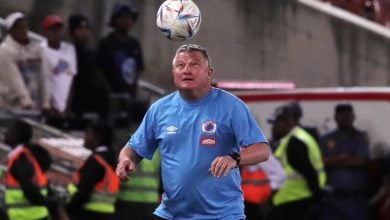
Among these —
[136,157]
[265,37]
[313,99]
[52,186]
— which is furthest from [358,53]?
[136,157]

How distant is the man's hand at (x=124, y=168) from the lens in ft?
33.4

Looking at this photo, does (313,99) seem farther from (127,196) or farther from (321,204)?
(127,196)

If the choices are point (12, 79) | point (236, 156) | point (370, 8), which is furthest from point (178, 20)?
point (370, 8)

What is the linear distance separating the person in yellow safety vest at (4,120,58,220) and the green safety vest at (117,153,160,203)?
0.84 meters

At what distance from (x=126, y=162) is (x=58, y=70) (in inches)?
260

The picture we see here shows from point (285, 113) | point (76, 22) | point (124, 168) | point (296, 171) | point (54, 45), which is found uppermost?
point (76, 22)

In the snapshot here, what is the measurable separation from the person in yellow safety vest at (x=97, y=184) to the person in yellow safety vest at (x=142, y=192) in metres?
0.13

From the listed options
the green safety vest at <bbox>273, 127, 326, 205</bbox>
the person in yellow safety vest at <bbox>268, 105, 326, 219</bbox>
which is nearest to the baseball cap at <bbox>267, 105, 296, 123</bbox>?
the person in yellow safety vest at <bbox>268, 105, 326, 219</bbox>

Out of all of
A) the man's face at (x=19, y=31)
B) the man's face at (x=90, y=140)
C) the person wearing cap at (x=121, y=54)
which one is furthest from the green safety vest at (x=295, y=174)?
the man's face at (x=19, y=31)

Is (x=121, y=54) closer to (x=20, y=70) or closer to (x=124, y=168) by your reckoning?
(x=20, y=70)

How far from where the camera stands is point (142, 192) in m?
14.5

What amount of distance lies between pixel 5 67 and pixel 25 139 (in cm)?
190

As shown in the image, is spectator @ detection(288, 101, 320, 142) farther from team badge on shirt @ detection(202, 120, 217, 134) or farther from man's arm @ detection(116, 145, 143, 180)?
team badge on shirt @ detection(202, 120, 217, 134)

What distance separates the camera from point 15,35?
16.2 metres
